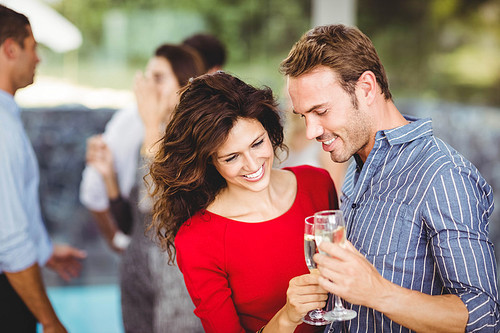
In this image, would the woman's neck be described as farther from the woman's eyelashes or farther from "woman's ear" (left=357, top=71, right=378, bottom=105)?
"woman's ear" (left=357, top=71, right=378, bottom=105)

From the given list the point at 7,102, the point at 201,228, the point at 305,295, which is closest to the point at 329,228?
the point at 305,295

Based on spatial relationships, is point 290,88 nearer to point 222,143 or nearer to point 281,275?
point 222,143

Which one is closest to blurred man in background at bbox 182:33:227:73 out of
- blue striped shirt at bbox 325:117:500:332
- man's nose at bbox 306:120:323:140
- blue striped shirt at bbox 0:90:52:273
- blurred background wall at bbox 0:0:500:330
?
blue striped shirt at bbox 0:90:52:273

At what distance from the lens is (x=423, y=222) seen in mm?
1570

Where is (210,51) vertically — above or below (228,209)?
above

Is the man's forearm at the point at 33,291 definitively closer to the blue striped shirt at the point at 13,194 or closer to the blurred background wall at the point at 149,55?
the blue striped shirt at the point at 13,194

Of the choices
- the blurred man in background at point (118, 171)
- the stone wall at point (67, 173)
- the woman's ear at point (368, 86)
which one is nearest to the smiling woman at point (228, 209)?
the woman's ear at point (368, 86)

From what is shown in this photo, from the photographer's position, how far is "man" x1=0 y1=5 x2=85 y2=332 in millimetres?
2256

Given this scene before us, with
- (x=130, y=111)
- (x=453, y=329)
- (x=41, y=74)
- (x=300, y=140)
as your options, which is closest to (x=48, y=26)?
(x=41, y=74)

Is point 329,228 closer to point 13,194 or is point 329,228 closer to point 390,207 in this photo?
point 390,207

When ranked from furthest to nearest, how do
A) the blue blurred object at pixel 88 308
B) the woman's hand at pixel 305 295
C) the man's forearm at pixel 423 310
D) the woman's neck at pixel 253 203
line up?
the blue blurred object at pixel 88 308
the woman's neck at pixel 253 203
the woman's hand at pixel 305 295
the man's forearm at pixel 423 310

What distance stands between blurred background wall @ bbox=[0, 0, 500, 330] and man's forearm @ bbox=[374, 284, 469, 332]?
458cm

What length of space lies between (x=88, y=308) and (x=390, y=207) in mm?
4238

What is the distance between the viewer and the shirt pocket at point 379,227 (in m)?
1.62
